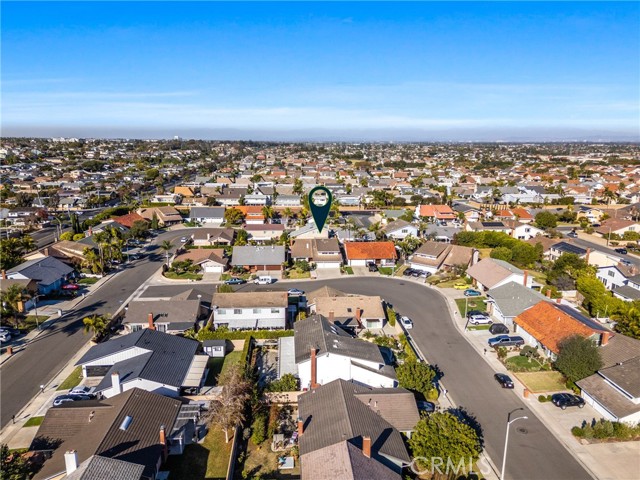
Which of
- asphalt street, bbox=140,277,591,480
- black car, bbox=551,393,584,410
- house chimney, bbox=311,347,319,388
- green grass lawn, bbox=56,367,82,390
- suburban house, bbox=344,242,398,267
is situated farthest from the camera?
suburban house, bbox=344,242,398,267

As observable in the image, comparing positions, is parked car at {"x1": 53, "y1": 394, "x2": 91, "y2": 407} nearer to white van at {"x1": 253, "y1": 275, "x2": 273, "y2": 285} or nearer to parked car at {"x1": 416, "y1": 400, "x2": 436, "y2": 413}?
parked car at {"x1": 416, "y1": 400, "x2": 436, "y2": 413}

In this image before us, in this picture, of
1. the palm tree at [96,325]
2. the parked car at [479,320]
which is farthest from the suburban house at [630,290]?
the palm tree at [96,325]

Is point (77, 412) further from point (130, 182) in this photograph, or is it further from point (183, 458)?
point (130, 182)

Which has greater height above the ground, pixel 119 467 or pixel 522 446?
pixel 119 467

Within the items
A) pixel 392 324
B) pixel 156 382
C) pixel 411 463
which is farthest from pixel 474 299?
pixel 156 382

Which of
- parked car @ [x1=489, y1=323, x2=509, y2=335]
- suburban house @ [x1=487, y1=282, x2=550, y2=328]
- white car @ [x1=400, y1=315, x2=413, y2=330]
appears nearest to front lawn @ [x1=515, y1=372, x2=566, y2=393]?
parked car @ [x1=489, y1=323, x2=509, y2=335]

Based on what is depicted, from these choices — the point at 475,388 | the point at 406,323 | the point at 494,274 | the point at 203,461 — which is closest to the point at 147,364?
the point at 203,461

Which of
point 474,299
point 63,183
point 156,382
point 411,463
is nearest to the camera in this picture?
point 411,463

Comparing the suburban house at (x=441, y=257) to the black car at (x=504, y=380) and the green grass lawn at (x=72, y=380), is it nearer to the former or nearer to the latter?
the black car at (x=504, y=380)
